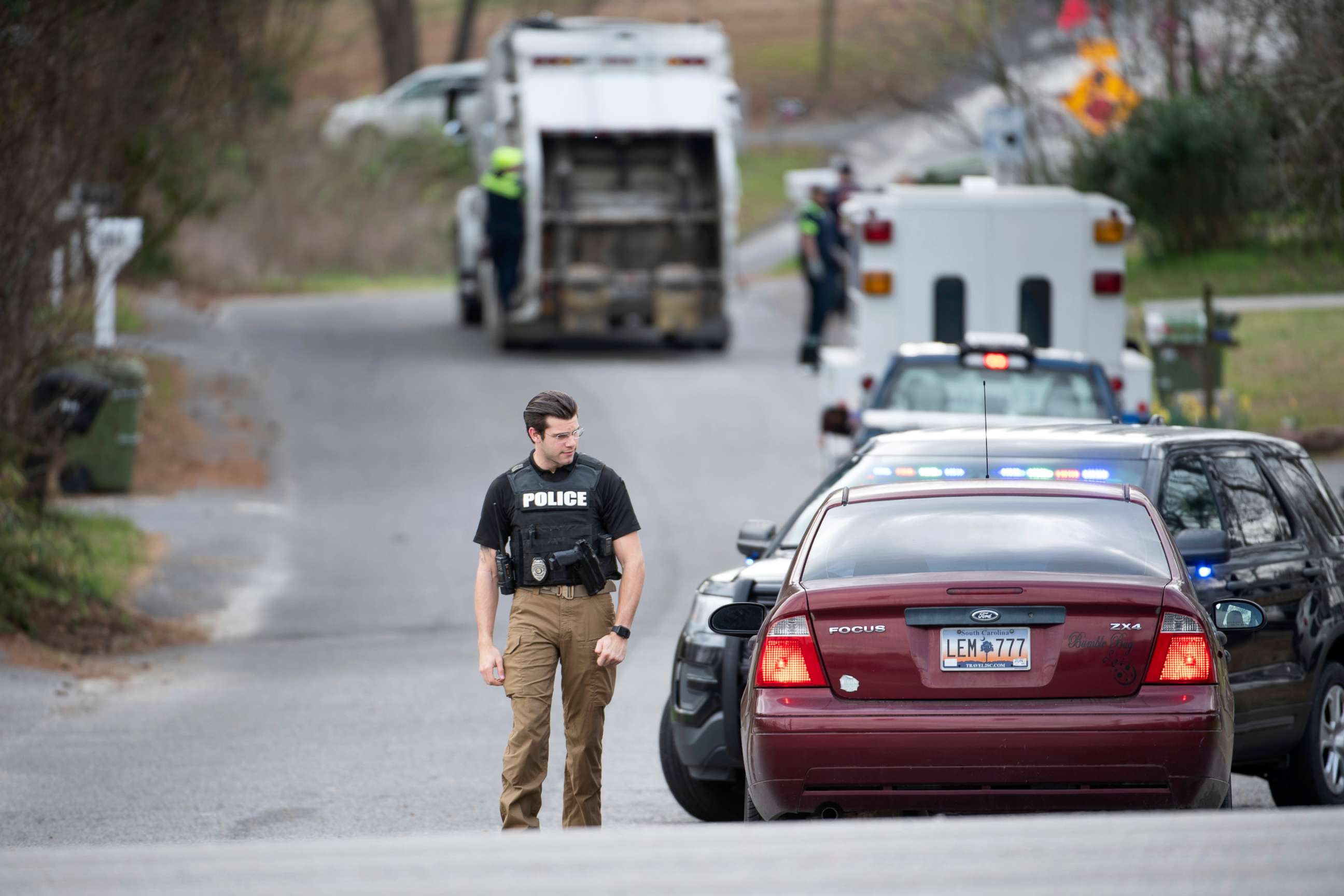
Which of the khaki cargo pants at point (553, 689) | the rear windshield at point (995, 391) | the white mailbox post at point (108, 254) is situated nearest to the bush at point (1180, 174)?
the rear windshield at point (995, 391)

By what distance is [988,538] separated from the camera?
6.73 metres

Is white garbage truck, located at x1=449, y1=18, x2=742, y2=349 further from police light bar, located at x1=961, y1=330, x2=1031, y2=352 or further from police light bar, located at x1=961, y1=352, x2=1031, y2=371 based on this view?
police light bar, located at x1=961, y1=352, x2=1031, y2=371

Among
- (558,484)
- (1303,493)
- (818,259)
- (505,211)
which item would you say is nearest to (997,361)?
(1303,493)

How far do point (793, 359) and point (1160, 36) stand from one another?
664cm

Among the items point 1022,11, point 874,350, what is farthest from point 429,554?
point 1022,11

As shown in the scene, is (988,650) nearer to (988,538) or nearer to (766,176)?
(988,538)

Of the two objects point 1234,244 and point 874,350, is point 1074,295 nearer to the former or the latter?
point 874,350

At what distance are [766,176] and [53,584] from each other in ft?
127

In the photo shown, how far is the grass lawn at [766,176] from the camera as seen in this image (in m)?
46.0

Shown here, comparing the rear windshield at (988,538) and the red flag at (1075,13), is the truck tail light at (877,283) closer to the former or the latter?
the rear windshield at (988,538)

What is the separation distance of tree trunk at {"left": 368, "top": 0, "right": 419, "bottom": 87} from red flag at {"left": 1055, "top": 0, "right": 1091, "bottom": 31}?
23217 mm

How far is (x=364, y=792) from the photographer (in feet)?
29.3

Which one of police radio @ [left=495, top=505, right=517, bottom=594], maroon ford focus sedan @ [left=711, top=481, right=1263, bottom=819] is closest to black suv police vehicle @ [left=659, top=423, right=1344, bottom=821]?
police radio @ [left=495, top=505, right=517, bottom=594]

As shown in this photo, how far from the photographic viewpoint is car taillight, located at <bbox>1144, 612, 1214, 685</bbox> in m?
6.24
